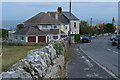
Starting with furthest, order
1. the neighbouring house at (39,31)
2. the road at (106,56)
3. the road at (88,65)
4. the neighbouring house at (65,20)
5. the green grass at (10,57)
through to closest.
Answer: the neighbouring house at (65,20) < the neighbouring house at (39,31) < the road at (106,56) < the road at (88,65) < the green grass at (10,57)

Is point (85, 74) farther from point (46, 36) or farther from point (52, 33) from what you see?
point (52, 33)

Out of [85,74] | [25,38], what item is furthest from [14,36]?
[85,74]

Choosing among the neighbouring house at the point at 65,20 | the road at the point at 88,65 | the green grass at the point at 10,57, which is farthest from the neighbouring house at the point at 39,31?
the road at the point at 88,65

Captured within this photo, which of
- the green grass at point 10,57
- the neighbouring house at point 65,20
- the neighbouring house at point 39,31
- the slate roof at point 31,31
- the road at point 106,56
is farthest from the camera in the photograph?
the neighbouring house at point 65,20

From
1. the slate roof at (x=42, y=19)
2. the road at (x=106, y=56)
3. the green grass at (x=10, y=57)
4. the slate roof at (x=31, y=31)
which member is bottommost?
the road at (x=106, y=56)

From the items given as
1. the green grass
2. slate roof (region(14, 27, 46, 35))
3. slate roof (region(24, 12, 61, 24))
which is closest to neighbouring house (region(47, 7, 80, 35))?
slate roof (region(24, 12, 61, 24))

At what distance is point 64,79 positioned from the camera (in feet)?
28.0

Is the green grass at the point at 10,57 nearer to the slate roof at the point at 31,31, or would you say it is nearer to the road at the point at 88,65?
the road at the point at 88,65

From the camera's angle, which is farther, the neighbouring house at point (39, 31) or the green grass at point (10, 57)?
the neighbouring house at point (39, 31)

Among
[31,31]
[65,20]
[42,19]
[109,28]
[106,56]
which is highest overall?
[65,20]

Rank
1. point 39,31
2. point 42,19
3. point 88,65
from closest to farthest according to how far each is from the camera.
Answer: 1. point 88,65
2. point 39,31
3. point 42,19

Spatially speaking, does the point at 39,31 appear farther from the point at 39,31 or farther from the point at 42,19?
the point at 42,19

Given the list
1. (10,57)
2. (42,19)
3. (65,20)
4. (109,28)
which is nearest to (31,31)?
(42,19)

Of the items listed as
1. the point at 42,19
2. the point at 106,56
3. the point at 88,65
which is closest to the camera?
the point at 88,65
